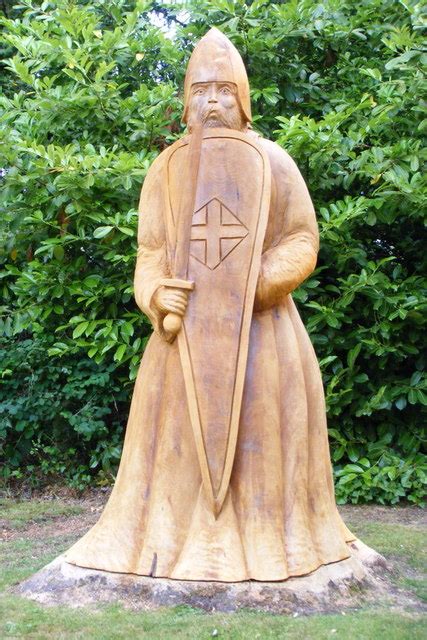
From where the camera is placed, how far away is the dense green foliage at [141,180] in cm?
788

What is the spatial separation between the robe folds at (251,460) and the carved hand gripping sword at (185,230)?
0.13 metres

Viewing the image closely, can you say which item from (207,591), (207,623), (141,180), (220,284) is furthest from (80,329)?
(207,623)

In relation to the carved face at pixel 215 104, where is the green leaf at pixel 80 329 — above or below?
below

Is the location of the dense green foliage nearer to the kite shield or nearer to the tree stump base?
the kite shield

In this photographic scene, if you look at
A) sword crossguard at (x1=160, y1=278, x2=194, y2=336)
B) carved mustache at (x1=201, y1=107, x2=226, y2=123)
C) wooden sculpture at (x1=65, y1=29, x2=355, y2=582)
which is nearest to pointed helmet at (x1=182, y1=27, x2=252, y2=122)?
wooden sculpture at (x1=65, y1=29, x2=355, y2=582)

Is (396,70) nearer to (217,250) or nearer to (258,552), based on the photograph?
(217,250)

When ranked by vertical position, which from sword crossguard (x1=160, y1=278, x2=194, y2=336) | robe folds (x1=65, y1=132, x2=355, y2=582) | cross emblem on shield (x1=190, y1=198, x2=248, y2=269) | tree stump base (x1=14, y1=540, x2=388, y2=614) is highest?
cross emblem on shield (x1=190, y1=198, x2=248, y2=269)

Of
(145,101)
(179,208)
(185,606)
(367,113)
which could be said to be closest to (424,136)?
(367,113)

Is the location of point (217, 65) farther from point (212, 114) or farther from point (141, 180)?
point (141, 180)

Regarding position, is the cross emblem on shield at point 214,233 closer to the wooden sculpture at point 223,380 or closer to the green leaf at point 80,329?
the wooden sculpture at point 223,380

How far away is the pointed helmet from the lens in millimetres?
5125

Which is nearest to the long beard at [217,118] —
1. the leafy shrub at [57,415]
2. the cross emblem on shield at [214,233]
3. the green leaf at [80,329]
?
the cross emblem on shield at [214,233]

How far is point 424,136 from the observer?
8312 mm

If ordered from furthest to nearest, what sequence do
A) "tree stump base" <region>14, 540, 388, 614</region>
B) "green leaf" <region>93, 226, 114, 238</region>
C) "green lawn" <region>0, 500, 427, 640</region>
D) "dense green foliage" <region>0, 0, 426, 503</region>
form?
"dense green foliage" <region>0, 0, 426, 503</region> → "green leaf" <region>93, 226, 114, 238</region> → "tree stump base" <region>14, 540, 388, 614</region> → "green lawn" <region>0, 500, 427, 640</region>
